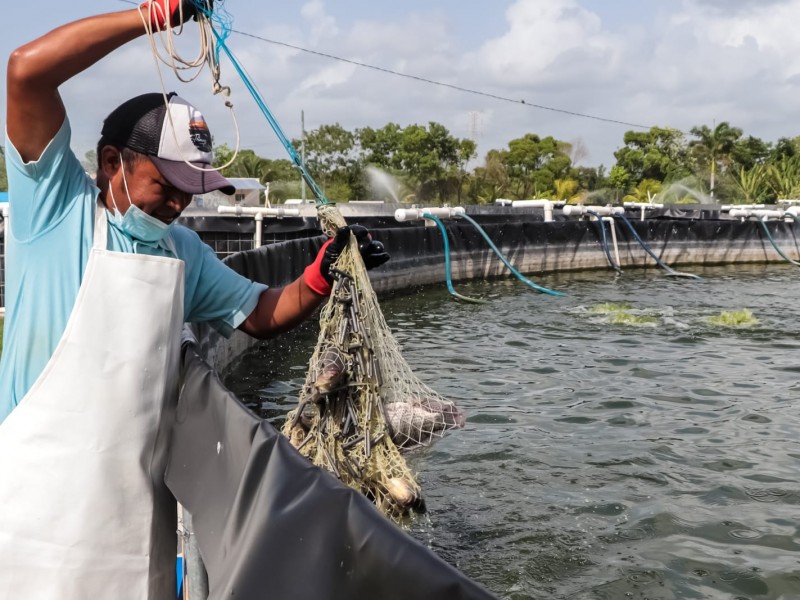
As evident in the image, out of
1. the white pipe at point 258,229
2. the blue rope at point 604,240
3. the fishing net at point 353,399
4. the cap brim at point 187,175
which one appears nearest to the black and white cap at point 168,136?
the cap brim at point 187,175

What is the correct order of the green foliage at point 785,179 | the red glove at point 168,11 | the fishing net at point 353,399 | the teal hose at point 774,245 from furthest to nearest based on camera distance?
the green foliage at point 785,179, the teal hose at point 774,245, the fishing net at point 353,399, the red glove at point 168,11

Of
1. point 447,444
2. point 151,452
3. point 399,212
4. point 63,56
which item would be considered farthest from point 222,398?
point 399,212

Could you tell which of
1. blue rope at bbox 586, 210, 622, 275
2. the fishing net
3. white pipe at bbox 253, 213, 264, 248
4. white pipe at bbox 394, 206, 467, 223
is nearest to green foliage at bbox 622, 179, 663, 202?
blue rope at bbox 586, 210, 622, 275

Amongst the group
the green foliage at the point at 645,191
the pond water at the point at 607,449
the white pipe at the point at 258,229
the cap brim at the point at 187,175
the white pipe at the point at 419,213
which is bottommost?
the pond water at the point at 607,449

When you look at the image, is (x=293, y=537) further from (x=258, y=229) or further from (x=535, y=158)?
(x=535, y=158)

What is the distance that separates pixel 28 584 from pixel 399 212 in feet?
45.5

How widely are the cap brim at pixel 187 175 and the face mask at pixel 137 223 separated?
0.12 m

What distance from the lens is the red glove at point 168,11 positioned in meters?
2.29

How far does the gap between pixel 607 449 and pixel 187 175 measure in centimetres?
Result: 520

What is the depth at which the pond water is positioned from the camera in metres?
4.80

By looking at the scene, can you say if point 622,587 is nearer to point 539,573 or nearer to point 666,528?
point 539,573

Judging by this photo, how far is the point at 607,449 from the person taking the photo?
6.78m

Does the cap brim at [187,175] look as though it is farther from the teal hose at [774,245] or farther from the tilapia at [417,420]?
the teal hose at [774,245]

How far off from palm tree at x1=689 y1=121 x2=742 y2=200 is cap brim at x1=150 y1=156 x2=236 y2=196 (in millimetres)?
70786
